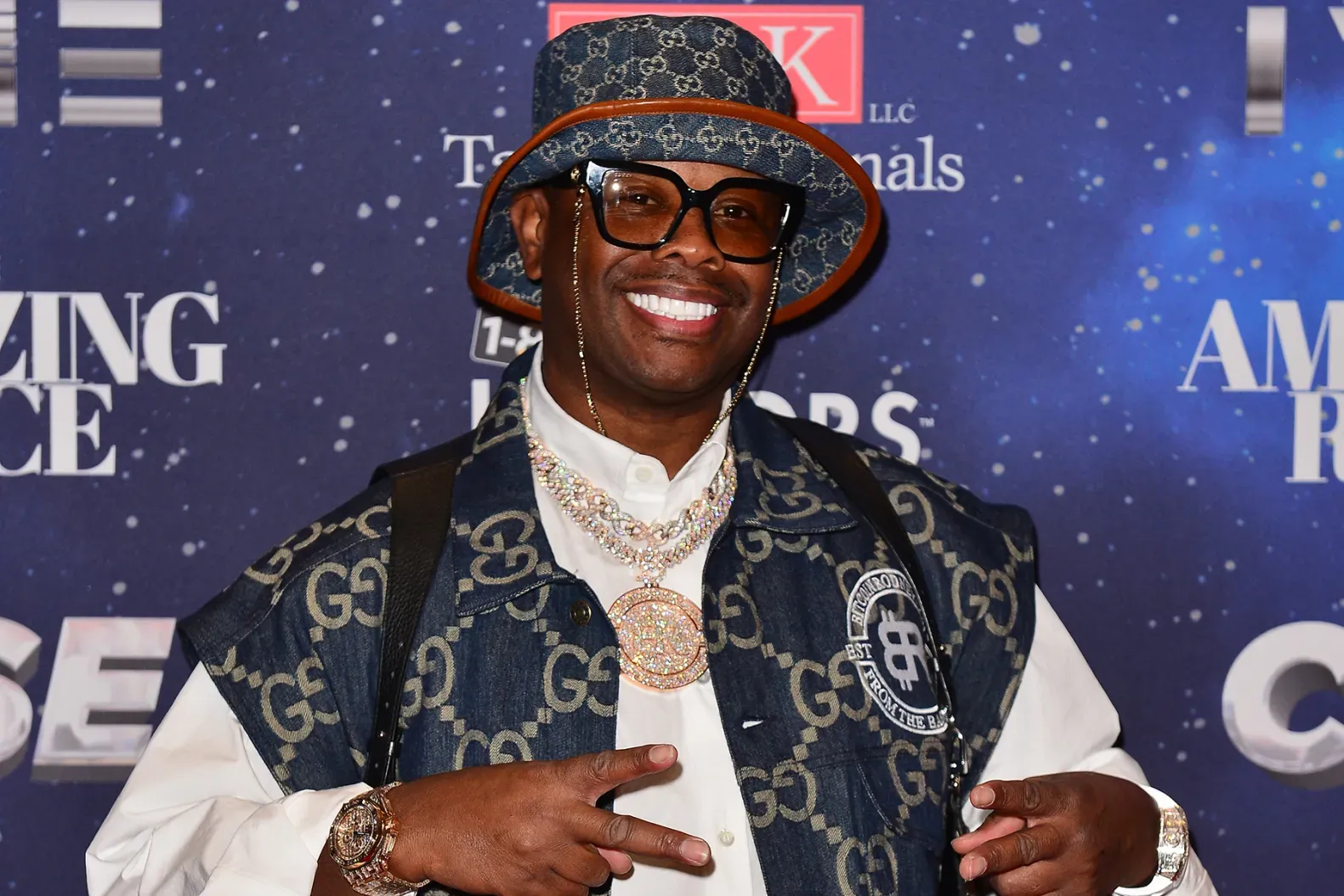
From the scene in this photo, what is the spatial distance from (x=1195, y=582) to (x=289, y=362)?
1.58 meters

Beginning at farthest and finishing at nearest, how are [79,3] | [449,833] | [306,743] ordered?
[79,3]
[306,743]
[449,833]

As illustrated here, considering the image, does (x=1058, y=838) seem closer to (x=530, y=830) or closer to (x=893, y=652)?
(x=893, y=652)

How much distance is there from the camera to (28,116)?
224cm

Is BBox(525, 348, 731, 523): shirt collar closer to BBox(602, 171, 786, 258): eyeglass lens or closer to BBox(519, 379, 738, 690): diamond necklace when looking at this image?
BBox(519, 379, 738, 690): diamond necklace

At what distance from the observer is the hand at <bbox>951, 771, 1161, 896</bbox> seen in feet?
5.22

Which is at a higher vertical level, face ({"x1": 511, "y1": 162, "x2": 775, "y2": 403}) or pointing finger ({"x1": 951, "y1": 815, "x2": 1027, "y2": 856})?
face ({"x1": 511, "y1": 162, "x2": 775, "y2": 403})

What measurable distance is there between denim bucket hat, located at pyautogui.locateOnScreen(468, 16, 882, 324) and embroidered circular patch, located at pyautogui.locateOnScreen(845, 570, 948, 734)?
1.95ft

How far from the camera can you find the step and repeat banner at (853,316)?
2250 mm

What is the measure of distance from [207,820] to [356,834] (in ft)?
0.78

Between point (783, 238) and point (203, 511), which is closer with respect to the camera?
point (783, 238)

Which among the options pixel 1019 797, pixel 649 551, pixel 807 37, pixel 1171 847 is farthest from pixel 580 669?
pixel 807 37

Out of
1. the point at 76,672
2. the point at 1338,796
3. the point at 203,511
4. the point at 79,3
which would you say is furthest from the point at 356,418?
the point at 1338,796

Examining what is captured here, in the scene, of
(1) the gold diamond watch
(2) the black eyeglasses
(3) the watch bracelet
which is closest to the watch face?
(1) the gold diamond watch

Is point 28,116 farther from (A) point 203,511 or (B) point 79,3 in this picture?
(A) point 203,511
